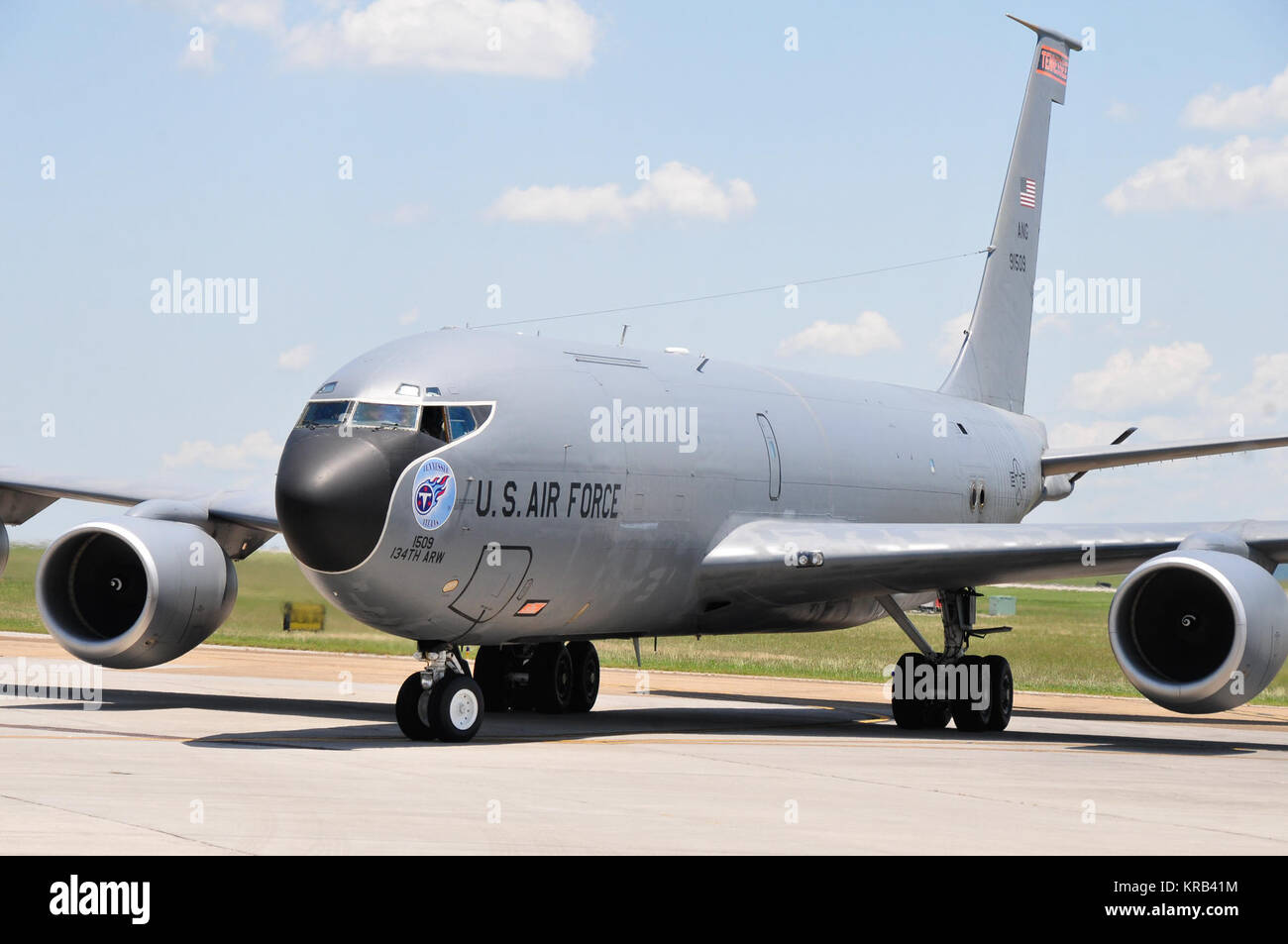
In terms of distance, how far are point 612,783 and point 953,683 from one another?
9585 millimetres

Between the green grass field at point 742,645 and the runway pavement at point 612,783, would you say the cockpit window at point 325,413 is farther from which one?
the green grass field at point 742,645

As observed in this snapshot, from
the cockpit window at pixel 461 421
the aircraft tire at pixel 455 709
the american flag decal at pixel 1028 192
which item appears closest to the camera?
the cockpit window at pixel 461 421

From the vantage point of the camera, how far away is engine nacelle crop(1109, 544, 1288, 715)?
56.3 feet

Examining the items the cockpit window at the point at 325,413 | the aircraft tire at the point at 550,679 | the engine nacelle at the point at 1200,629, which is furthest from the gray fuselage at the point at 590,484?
the engine nacelle at the point at 1200,629

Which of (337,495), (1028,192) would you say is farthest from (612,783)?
(1028,192)

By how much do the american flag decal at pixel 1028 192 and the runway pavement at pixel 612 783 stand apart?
11100mm

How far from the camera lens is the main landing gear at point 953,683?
21.9 metres

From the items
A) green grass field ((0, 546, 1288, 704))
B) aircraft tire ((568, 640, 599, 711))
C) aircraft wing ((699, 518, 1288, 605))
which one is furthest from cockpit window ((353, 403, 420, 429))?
green grass field ((0, 546, 1288, 704))

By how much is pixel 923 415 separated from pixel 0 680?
47.6 ft

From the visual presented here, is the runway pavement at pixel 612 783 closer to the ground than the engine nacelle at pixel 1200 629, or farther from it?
closer to the ground

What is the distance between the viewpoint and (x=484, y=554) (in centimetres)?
1670

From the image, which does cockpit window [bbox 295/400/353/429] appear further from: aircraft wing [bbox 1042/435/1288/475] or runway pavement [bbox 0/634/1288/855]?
aircraft wing [bbox 1042/435/1288/475]

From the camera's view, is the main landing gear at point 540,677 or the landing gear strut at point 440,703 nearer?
the landing gear strut at point 440,703
